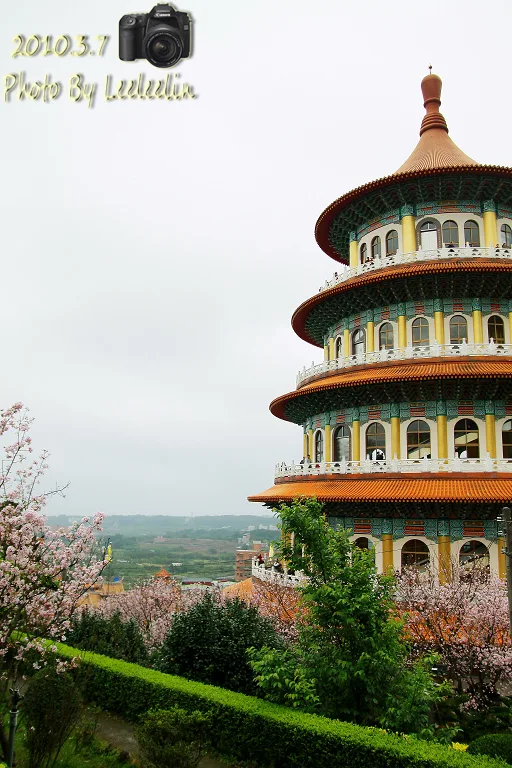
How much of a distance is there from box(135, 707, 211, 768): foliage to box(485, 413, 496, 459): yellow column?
1757cm

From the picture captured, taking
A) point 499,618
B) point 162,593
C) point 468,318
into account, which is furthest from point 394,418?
point 162,593

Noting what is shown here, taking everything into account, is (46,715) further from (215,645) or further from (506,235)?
(506,235)

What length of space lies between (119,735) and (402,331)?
809 inches

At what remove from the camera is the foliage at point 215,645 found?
14.0 metres

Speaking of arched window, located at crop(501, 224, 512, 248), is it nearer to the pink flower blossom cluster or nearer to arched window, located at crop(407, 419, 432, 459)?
arched window, located at crop(407, 419, 432, 459)

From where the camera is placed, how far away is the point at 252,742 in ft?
37.8

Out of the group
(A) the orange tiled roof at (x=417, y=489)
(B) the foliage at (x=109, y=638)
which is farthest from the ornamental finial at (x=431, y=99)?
(B) the foliage at (x=109, y=638)

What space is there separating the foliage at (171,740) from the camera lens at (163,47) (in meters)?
10.8

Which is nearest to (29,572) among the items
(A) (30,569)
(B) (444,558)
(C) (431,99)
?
(A) (30,569)

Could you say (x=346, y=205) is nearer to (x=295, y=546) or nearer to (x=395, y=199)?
(x=395, y=199)

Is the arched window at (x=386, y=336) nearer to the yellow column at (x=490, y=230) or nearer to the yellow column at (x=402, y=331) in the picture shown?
the yellow column at (x=402, y=331)

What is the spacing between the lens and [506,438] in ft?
82.7

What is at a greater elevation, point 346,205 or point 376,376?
point 346,205

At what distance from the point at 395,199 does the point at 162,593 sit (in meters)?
26.8
